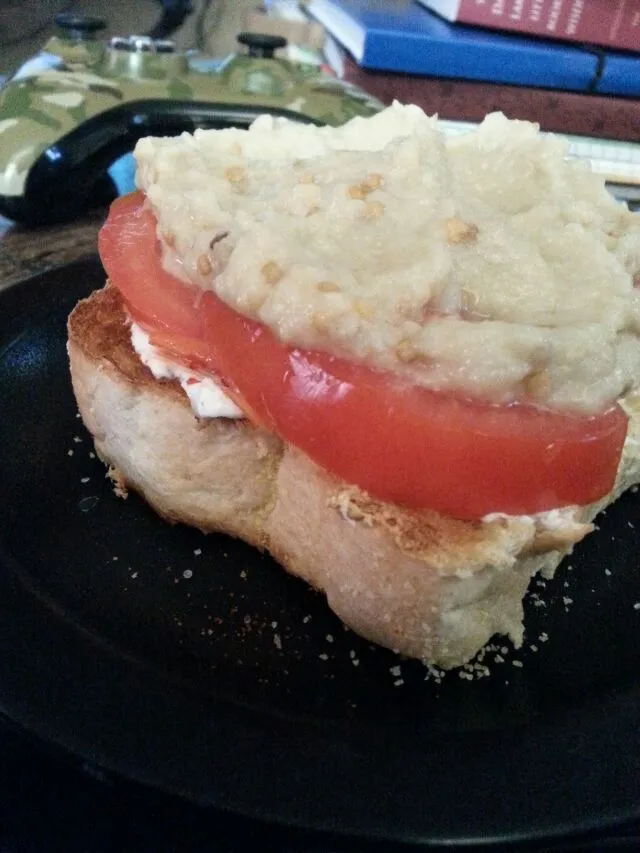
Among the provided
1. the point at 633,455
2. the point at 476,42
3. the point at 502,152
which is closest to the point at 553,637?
the point at 633,455

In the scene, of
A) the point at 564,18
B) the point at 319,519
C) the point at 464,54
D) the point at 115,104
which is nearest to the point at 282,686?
the point at 319,519

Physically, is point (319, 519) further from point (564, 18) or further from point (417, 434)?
point (564, 18)

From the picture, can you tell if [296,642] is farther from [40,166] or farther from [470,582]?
[40,166]

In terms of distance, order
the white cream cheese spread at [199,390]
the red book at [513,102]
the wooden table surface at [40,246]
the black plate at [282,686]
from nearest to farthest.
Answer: the black plate at [282,686], the white cream cheese spread at [199,390], the wooden table surface at [40,246], the red book at [513,102]

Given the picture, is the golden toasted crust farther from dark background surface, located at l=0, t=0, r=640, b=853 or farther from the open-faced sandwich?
→ dark background surface, located at l=0, t=0, r=640, b=853

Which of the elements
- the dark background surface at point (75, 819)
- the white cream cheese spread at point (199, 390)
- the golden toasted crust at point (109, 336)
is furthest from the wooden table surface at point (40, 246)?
the dark background surface at point (75, 819)

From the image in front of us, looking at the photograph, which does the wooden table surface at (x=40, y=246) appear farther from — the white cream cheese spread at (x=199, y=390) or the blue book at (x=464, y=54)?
the blue book at (x=464, y=54)
